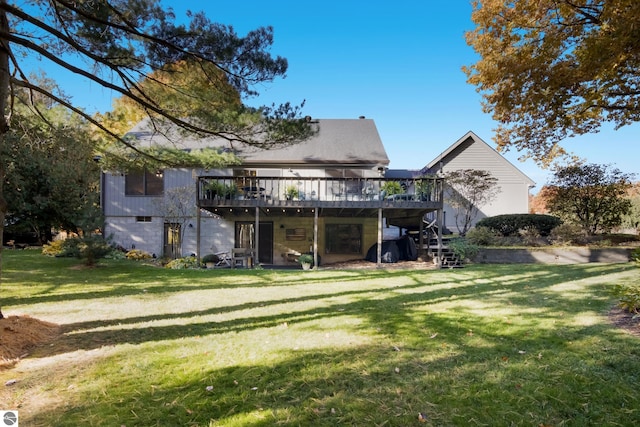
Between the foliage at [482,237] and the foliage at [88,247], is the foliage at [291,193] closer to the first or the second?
the foliage at [88,247]

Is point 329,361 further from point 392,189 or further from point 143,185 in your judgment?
point 143,185

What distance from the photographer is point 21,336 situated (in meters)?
3.94

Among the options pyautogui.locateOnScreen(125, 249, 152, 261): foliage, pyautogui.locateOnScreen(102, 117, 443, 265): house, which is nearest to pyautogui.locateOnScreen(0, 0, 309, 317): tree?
pyautogui.locateOnScreen(102, 117, 443, 265): house

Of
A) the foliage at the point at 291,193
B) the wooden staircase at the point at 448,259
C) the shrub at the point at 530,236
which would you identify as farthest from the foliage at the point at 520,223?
the foliage at the point at 291,193

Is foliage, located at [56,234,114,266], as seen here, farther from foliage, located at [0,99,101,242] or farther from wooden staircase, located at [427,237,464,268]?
wooden staircase, located at [427,237,464,268]

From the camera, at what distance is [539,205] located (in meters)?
28.0

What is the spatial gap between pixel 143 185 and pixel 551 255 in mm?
17846

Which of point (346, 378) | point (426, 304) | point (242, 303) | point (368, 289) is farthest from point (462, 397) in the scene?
point (368, 289)

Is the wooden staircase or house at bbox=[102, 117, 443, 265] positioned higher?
house at bbox=[102, 117, 443, 265]

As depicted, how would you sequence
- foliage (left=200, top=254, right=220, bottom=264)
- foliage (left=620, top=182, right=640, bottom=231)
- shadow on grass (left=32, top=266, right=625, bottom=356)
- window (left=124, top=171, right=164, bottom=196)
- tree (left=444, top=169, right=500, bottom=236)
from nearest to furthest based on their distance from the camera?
shadow on grass (left=32, top=266, right=625, bottom=356) → foliage (left=200, top=254, right=220, bottom=264) → window (left=124, top=171, right=164, bottom=196) → tree (left=444, top=169, right=500, bottom=236) → foliage (left=620, top=182, right=640, bottom=231)

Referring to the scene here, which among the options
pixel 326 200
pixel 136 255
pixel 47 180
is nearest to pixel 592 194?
pixel 326 200

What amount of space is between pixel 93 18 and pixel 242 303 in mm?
4799

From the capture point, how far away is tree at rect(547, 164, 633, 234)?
15.4 metres

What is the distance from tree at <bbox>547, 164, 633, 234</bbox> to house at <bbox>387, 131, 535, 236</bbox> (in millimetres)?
4808
